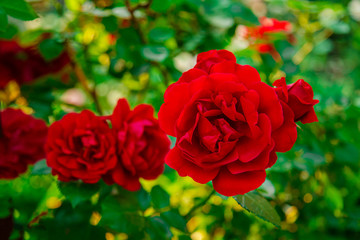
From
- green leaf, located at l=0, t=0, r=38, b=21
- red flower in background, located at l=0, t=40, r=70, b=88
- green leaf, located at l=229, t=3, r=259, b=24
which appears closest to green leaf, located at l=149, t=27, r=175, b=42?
green leaf, located at l=229, t=3, r=259, b=24

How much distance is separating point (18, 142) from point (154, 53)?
13.1 inches

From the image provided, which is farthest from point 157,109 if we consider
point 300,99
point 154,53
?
point 300,99

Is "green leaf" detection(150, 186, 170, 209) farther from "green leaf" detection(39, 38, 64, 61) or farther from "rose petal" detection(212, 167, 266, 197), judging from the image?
"green leaf" detection(39, 38, 64, 61)

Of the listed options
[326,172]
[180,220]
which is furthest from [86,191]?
[326,172]

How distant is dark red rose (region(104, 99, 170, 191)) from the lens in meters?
0.52

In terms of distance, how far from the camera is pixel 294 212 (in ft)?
3.08

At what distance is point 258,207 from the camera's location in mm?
441

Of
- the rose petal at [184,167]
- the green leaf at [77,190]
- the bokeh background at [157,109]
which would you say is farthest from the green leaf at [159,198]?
the rose petal at [184,167]

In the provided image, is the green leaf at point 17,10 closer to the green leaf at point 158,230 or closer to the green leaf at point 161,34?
the green leaf at point 161,34

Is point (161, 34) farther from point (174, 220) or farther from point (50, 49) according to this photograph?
point (174, 220)

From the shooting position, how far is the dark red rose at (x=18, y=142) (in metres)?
0.63

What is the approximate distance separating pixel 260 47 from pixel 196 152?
2.30 ft

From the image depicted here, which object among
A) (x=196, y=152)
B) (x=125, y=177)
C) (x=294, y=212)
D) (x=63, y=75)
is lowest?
(x=294, y=212)

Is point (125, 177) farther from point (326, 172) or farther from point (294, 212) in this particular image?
point (326, 172)
